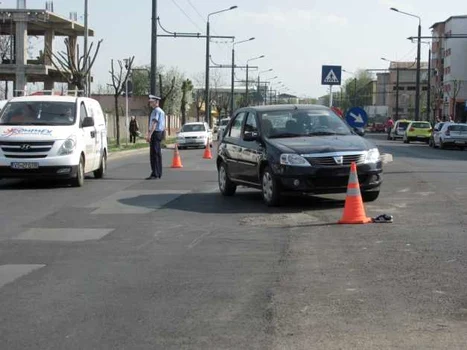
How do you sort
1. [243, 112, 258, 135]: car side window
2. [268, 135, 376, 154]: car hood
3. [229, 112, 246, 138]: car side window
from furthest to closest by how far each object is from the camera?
[229, 112, 246, 138]: car side window → [243, 112, 258, 135]: car side window → [268, 135, 376, 154]: car hood

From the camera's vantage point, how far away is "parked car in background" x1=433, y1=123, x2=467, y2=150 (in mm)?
37844

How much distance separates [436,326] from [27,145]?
1119 centimetres

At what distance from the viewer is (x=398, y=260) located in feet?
24.9

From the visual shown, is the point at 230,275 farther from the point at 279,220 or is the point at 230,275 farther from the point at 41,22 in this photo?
the point at 41,22

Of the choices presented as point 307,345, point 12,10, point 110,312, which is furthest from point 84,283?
point 12,10

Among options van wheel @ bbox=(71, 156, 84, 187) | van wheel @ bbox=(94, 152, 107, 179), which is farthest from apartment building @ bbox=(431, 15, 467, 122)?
van wheel @ bbox=(71, 156, 84, 187)

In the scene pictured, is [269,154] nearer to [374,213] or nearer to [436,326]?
[374,213]

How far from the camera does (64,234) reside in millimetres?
9562

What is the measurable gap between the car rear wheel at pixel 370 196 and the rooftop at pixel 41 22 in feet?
139

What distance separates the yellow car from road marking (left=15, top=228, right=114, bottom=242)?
136 feet

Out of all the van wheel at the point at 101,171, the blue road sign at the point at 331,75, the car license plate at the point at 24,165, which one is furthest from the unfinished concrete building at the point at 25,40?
the car license plate at the point at 24,165

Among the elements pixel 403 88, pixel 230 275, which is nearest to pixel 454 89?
pixel 403 88

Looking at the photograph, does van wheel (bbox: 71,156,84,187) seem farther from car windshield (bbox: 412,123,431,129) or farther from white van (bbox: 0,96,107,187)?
car windshield (bbox: 412,123,431,129)

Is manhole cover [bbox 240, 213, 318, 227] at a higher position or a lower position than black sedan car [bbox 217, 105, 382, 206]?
lower
